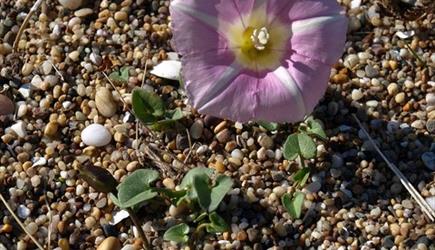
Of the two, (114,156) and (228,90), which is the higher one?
(228,90)

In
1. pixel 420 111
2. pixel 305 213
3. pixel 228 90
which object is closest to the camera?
pixel 228 90

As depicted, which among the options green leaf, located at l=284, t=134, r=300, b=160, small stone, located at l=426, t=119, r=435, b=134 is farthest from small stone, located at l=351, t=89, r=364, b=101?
green leaf, located at l=284, t=134, r=300, b=160

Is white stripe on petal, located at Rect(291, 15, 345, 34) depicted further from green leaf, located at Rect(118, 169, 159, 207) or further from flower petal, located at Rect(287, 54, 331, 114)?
green leaf, located at Rect(118, 169, 159, 207)

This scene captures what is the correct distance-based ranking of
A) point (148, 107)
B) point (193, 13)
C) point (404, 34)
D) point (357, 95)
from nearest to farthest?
point (193, 13), point (148, 107), point (357, 95), point (404, 34)

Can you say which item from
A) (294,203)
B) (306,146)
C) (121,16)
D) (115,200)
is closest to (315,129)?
(306,146)

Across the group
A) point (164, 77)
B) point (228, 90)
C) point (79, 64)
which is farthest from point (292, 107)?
point (79, 64)

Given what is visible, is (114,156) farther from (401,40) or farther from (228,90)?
(401,40)

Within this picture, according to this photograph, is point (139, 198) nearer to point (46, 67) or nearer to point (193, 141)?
point (193, 141)
